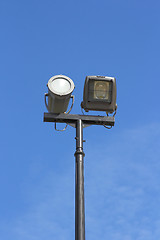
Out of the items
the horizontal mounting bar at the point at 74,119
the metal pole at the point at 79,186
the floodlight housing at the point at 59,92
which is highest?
the floodlight housing at the point at 59,92

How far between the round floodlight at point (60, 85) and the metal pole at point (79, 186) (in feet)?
1.56

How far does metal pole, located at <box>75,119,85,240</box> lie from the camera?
15.5 feet

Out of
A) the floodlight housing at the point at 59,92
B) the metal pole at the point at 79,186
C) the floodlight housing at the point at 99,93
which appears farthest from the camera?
the floodlight housing at the point at 99,93

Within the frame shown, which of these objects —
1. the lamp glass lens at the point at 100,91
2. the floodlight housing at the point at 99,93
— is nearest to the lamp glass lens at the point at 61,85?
the floodlight housing at the point at 99,93

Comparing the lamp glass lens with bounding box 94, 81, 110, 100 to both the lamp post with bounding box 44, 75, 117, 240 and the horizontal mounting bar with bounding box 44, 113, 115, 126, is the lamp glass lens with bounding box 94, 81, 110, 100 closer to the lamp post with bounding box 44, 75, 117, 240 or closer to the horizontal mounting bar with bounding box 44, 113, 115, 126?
the lamp post with bounding box 44, 75, 117, 240

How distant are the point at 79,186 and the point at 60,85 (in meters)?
1.59

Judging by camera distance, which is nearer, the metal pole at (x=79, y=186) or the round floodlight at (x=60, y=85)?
the metal pole at (x=79, y=186)

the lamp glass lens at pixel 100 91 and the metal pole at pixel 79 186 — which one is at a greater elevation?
the lamp glass lens at pixel 100 91

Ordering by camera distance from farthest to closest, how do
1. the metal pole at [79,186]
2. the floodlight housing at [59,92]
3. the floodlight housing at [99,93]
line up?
the floodlight housing at [99,93], the floodlight housing at [59,92], the metal pole at [79,186]

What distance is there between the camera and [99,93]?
5934mm

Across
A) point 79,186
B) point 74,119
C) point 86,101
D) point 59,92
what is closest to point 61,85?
point 59,92

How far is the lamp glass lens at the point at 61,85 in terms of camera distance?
580cm

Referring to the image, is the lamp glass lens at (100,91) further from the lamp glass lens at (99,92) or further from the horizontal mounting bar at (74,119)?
the horizontal mounting bar at (74,119)

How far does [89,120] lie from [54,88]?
0.68 meters
